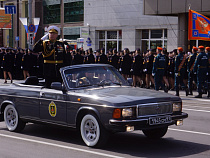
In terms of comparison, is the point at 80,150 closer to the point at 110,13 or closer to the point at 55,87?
the point at 55,87

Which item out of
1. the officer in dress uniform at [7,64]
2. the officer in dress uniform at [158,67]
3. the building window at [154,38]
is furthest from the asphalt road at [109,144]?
the building window at [154,38]

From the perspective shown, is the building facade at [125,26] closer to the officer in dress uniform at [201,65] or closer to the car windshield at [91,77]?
the officer in dress uniform at [201,65]

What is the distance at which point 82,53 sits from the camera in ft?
85.7

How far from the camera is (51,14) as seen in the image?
171 feet

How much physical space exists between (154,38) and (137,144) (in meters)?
26.5

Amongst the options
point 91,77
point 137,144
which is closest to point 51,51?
point 91,77

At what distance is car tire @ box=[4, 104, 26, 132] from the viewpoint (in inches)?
382

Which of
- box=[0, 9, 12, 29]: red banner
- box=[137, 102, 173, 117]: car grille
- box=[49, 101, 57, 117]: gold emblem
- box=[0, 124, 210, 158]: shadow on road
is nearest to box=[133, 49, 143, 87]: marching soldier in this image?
box=[0, 124, 210, 158]: shadow on road

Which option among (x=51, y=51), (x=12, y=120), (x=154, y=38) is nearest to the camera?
(x=12, y=120)

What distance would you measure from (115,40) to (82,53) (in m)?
12.0

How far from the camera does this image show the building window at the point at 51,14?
5084 centimetres

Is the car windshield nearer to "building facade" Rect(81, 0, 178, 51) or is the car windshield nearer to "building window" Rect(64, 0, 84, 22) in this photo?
"building facade" Rect(81, 0, 178, 51)

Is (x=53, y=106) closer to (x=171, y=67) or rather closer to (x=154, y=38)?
(x=171, y=67)

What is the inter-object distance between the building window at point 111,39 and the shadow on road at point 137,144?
27777 mm
